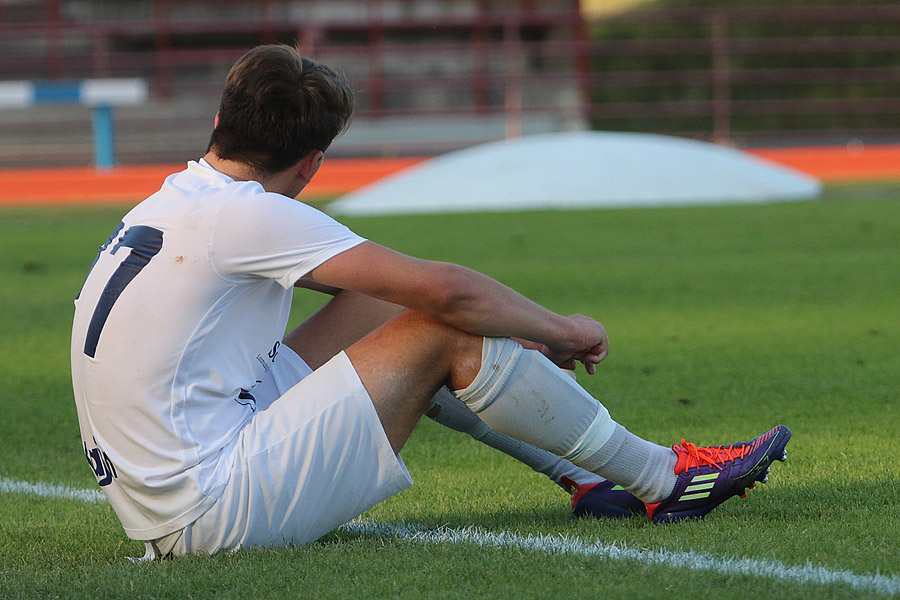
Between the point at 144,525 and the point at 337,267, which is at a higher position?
the point at 337,267

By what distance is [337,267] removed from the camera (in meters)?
2.58

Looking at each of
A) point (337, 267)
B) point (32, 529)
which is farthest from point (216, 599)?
point (32, 529)

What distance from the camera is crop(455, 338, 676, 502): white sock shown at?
106 inches

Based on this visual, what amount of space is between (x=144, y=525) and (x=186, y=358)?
41 cm

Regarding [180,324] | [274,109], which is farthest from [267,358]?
[274,109]

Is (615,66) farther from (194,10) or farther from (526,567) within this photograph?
(526,567)

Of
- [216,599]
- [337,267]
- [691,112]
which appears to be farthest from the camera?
[691,112]

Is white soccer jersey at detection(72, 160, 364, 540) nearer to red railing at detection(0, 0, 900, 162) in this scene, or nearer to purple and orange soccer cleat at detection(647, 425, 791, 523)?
purple and orange soccer cleat at detection(647, 425, 791, 523)

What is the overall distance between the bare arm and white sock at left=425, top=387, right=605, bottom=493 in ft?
1.46

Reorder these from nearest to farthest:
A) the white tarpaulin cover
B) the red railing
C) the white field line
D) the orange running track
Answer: the white field line
the white tarpaulin cover
the orange running track
the red railing

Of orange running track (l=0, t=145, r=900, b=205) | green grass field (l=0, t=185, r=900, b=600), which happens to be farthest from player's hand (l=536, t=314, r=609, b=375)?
orange running track (l=0, t=145, r=900, b=205)

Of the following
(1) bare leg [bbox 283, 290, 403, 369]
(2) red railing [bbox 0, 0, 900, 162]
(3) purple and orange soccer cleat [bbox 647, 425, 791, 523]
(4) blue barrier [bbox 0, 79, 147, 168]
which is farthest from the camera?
(2) red railing [bbox 0, 0, 900, 162]

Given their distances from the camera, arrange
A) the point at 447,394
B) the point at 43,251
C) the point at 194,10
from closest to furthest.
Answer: the point at 447,394
the point at 43,251
the point at 194,10

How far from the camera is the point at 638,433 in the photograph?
400cm
